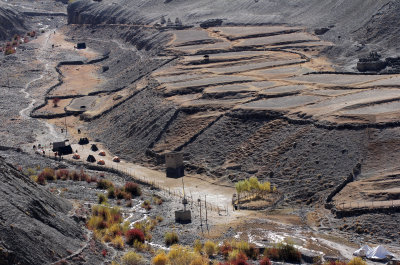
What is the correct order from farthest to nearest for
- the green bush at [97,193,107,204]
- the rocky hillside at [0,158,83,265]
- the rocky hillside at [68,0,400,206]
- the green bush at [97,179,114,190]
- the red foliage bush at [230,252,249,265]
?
1. the rocky hillside at [68,0,400,206]
2. the green bush at [97,179,114,190]
3. the green bush at [97,193,107,204]
4. the red foliage bush at [230,252,249,265]
5. the rocky hillside at [0,158,83,265]

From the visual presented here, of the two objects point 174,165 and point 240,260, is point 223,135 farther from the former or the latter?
point 240,260

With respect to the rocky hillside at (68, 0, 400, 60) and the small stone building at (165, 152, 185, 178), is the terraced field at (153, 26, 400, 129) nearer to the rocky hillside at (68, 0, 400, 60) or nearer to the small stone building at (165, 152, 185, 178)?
the rocky hillside at (68, 0, 400, 60)

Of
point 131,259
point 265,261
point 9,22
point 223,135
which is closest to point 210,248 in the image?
point 265,261

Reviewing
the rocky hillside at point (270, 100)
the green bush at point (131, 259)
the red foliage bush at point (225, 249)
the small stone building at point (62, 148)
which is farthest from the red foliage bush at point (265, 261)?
the small stone building at point (62, 148)

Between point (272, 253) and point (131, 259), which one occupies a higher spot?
point (131, 259)

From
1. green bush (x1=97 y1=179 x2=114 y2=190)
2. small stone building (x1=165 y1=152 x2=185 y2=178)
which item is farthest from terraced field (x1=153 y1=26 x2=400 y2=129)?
green bush (x1=97 y1=179 x2=114 y2=190)

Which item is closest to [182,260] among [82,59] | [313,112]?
[313,112]

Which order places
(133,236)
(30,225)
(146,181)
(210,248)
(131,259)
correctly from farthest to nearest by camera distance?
(146,181) < (133,236) < (210,248) < (131,259) < (30,225)
